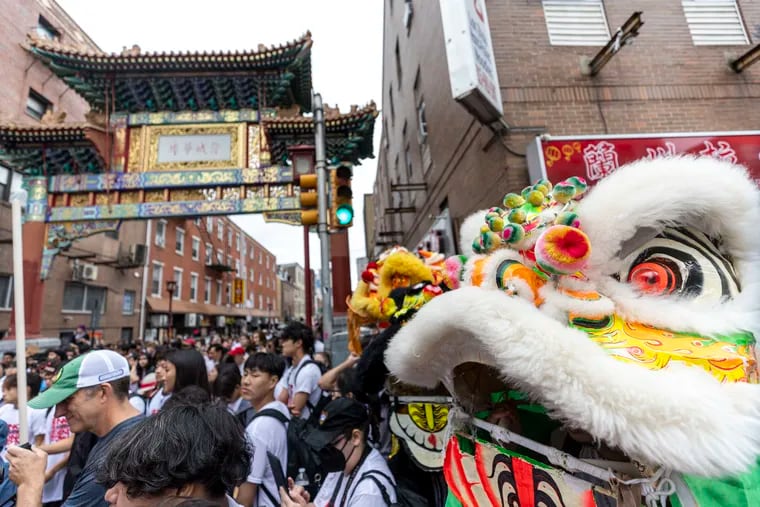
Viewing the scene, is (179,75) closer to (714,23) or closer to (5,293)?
(5,293)

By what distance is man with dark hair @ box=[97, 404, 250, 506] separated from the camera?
117 centimetres

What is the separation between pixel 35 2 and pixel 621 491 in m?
25.7

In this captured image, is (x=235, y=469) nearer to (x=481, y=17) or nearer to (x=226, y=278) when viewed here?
(x=481, y=17)

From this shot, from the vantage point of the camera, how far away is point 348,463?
1976 mm

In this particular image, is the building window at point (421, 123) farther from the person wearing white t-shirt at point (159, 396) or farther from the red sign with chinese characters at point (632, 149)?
the person wearing white t-shirt at point (159, 396)

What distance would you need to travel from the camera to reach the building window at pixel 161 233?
21.3 meters

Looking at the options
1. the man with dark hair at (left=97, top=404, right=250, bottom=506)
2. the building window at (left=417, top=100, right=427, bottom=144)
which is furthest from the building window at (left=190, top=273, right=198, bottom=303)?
the man with dark hair at (left=97, top=404, right=250, bottom=506)

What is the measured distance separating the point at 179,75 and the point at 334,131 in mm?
4716

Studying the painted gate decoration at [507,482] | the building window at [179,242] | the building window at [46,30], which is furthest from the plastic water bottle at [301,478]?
the building window at [179,242]

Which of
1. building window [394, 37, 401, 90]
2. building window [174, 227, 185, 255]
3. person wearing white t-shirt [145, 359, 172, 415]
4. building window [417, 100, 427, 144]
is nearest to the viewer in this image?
person wearing white t-shirt [145, 359, 172, 415]

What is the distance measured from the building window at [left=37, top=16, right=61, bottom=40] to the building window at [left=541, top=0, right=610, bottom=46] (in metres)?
22.2

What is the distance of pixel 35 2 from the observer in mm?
16750

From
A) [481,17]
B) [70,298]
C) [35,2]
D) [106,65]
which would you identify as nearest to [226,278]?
[70,298]

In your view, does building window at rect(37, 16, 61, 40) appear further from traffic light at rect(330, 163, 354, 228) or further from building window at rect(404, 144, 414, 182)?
traffic light at rect(330, 163, 354, 228)
